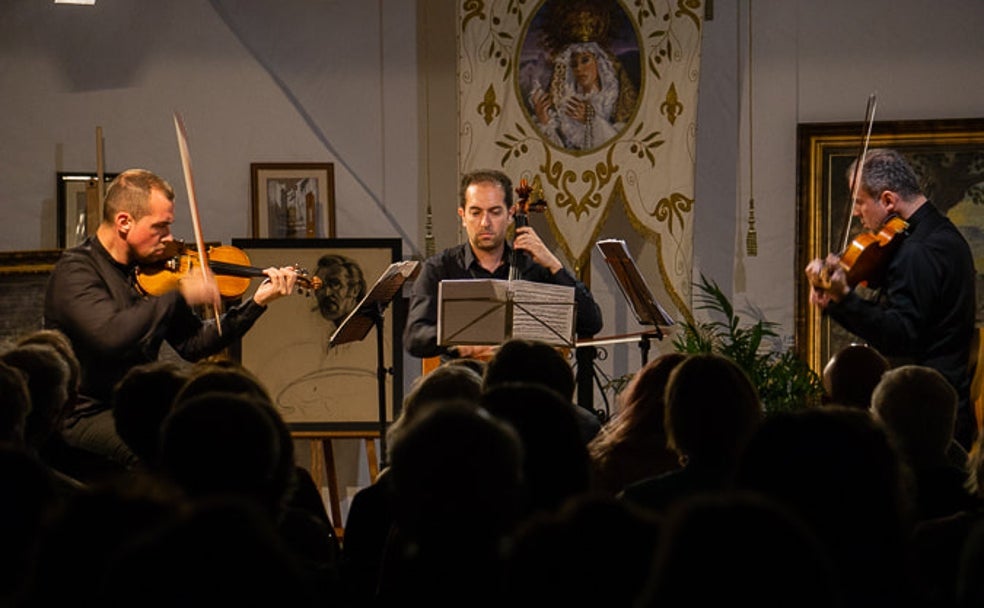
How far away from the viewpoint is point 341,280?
7246 mm

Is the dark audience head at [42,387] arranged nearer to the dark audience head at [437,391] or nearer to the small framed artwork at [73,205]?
the dark audience head at [437,391]

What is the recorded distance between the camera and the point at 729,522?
1.39m

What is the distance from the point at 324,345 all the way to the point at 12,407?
4.13 m

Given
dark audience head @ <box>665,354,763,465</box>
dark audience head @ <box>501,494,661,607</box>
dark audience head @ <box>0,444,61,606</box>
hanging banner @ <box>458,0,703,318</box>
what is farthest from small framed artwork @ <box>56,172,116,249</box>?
dark audience head @ <box>501,494,661,607</box>

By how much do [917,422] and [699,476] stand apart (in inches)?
25.4

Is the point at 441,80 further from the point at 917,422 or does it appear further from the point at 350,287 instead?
the point at 917,422

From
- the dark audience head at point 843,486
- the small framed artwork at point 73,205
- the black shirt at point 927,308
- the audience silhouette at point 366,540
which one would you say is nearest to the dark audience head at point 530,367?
the audience silhouette at point 366,540

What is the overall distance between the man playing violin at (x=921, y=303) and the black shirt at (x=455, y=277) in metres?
1.08

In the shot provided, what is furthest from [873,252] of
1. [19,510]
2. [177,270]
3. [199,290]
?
[19,510]

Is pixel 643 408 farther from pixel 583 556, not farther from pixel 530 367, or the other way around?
pixel 583 556

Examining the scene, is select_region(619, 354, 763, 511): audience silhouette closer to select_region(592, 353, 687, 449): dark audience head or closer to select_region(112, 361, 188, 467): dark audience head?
select_region(592, 353, 687, 449): dark audience head

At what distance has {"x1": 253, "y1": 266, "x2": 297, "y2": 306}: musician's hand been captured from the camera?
5.42 m

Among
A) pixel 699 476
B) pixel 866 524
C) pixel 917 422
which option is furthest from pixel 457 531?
pixel 917 422

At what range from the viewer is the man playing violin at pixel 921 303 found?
521 centimetres
